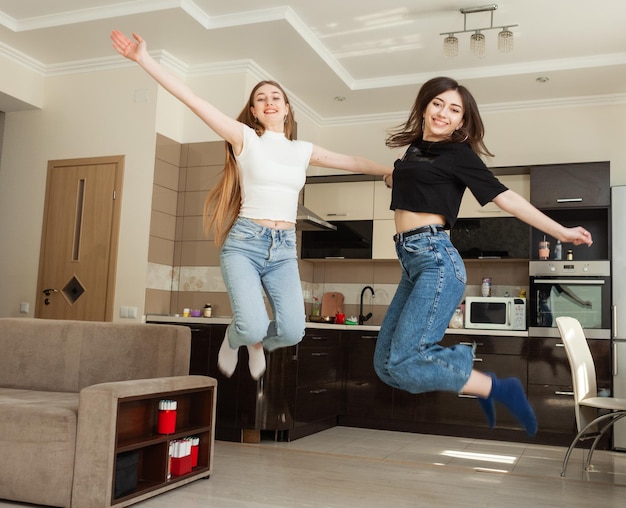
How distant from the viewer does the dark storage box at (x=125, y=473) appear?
11.3ft

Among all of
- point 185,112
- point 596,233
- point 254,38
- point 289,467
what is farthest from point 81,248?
point 596,233

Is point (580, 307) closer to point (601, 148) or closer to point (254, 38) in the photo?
point (601, 148)

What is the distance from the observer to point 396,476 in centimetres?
452

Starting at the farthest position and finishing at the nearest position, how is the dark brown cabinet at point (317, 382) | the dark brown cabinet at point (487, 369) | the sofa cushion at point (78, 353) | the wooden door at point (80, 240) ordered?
the wooden door at point (80, 240), the dark brown cabinet at point (487, 369), the dark brown cabinet at point (317, 382), the sofa cushion at point (78, 353)

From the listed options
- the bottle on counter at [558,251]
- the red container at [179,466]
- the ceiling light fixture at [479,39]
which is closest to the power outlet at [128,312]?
the red container at [179,466]

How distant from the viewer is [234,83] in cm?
632

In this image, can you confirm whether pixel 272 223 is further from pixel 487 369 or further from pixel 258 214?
pixel 487 369

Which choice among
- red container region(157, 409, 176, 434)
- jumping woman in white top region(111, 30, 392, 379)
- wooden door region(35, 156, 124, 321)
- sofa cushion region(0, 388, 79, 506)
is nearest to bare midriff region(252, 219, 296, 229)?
jumping woman in white top region(111, 30, 392, 379)

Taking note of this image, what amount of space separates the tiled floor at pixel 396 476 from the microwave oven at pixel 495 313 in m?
1.02

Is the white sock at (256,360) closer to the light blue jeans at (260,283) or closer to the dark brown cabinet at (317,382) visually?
the light blue jeans at (260,283)

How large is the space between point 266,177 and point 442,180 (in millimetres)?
661

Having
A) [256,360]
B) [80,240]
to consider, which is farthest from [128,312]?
[256,360]

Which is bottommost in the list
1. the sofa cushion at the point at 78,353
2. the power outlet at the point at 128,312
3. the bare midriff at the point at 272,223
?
the sofa cushion at the point at 78,353

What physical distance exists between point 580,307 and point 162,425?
3.80 metres
